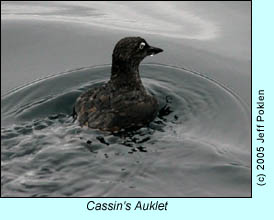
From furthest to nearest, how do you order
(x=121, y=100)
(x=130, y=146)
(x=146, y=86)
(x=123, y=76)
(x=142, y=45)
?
(x=146, y=86) → (x=142, y=45) → (x=123, y=76) → (x=121, y=100) → (x=130, y=146)

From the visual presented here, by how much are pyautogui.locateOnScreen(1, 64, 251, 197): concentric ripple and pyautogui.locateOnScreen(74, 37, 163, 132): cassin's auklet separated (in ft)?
0.78

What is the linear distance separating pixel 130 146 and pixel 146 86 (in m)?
2.87

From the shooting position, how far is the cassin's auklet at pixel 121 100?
1125cm

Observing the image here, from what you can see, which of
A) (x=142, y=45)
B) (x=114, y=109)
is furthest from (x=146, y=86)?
(x=114, y=109)

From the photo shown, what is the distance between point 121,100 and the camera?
11453 mm

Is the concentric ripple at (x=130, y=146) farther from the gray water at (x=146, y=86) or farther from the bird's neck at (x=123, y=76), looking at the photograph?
the bird's neck at (x=123, y=76)

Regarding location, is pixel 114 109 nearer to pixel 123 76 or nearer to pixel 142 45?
pixel 123 76

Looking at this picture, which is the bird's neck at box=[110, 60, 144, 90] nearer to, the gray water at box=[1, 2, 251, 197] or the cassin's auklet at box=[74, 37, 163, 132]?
the cassin's auklet at box=[74, 37, 163, 132]

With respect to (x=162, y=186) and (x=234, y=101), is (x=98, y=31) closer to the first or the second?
(x=234, y=101)

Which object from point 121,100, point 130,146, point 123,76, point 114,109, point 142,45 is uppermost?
point 142,45

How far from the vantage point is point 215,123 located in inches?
473

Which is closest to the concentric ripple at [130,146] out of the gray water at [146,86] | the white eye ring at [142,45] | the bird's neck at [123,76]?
the gray water at [146,86]

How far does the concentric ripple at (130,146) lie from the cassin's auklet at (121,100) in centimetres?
24

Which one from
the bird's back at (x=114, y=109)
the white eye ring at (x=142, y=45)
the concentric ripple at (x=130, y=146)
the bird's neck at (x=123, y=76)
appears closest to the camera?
the concentric ripple at (x=130, y=146)
